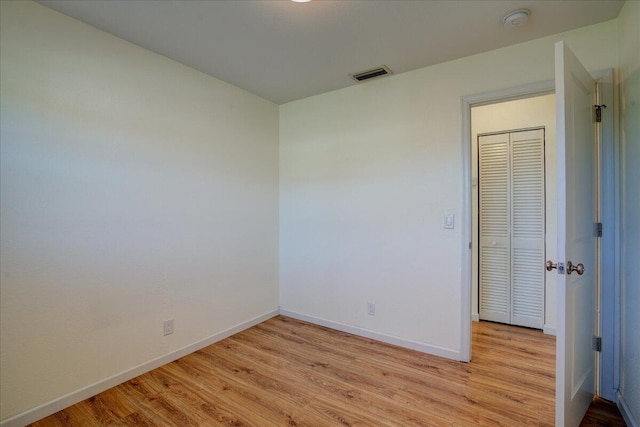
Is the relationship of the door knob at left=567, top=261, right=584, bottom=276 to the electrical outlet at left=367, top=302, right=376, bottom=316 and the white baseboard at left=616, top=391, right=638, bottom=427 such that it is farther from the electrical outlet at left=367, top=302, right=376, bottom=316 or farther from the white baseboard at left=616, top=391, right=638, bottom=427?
the electrical outlet at left=367, top=302, right=376, bottom=316

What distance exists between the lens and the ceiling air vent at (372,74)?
2637 mm

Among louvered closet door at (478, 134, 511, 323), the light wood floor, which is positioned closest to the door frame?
the light wood floor

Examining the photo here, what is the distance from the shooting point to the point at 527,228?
3170mm

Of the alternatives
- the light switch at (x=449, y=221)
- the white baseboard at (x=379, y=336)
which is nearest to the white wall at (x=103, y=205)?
the white baseboard at (x=379, y=336)

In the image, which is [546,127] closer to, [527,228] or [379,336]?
[527,228]

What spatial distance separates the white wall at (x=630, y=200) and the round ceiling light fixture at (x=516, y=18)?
504 millimetres

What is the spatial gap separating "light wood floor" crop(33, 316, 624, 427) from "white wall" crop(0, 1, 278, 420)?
0.28 m

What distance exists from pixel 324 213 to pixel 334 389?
170 cm

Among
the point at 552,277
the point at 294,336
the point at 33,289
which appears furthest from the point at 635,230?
the point at 33,289

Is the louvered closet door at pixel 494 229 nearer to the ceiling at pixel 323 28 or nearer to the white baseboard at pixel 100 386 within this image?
the ceiling at pixel 323 28

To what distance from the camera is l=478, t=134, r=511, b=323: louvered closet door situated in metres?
3.28

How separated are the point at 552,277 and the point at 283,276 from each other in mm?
2842

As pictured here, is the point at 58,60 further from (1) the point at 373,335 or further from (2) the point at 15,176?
(1) the point at 373,335

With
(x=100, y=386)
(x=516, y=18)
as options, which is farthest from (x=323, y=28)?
(x=100, y=386)
